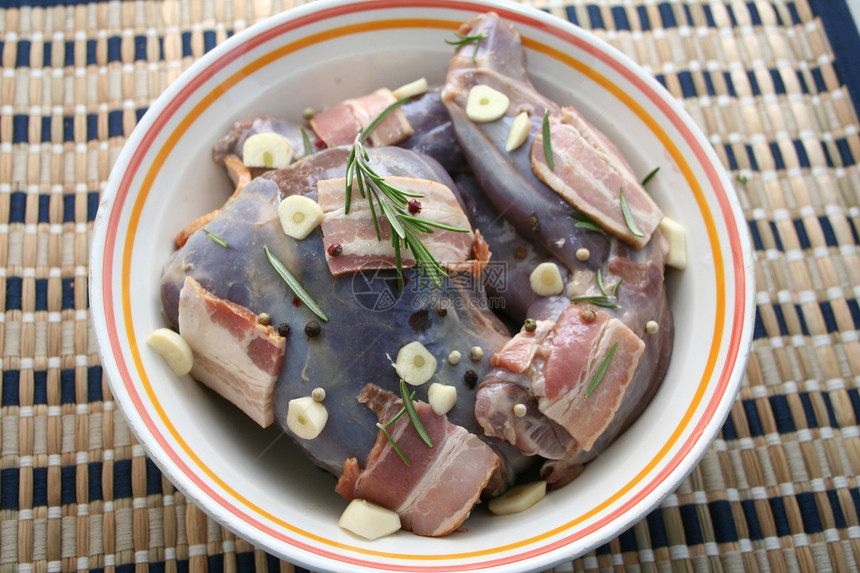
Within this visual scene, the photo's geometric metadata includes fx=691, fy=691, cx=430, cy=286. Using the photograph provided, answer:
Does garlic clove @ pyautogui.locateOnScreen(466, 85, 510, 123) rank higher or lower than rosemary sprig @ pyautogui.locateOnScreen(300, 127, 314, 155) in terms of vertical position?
higher

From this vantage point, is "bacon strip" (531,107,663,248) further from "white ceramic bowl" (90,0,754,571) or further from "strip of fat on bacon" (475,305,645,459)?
"strip of fat on bacon" (475,305,645,459)

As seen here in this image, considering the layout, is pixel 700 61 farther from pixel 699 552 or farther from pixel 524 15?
pixel 699 552

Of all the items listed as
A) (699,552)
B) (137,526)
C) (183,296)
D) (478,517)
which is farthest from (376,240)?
(699,552)

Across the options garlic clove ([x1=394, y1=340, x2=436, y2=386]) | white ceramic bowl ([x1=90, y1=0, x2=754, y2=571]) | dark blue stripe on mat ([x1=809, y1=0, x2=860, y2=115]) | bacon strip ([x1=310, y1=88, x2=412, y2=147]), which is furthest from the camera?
dark blue stripe on mat ([x1=809, y1=0, x2=860, y2=115])

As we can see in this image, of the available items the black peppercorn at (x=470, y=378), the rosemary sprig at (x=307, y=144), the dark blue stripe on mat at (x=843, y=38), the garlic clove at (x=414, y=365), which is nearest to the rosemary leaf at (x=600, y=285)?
the black peppercorn at (x=470, y=378)

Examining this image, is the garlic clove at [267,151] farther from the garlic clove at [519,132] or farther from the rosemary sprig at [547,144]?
the rosemary sprig at [547,144]

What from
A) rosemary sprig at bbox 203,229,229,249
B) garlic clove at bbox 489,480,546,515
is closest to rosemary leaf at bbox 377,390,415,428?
garlic clove at bbox 489,480,546,515

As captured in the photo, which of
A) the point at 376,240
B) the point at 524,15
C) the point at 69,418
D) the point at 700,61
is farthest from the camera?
the point at 700,61
